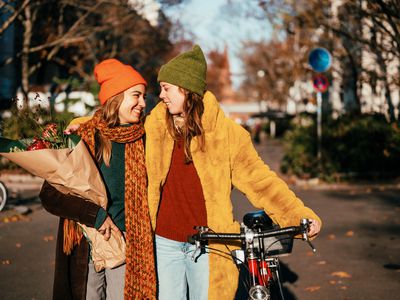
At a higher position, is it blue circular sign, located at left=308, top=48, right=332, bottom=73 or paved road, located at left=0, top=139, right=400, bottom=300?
blue circular sign, located at left=308, top=48, right=332, bottom=73

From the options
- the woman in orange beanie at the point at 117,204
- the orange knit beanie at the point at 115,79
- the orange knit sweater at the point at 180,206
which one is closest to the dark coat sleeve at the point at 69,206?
the woman in orange beanie at the point at 117,204

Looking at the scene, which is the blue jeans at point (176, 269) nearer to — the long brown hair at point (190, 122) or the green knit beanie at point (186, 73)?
the long brown hair at point (190, 122)

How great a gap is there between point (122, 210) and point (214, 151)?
59cm

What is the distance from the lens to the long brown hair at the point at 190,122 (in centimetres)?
323

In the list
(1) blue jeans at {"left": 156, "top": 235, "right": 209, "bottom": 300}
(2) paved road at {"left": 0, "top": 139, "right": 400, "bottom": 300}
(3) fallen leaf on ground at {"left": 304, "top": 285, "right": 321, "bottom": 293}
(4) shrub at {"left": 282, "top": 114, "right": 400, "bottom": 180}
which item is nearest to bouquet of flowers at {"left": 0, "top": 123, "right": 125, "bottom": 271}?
(1) blue jeans at {"left": 156, "top": 235, "right": 209, "bottom": 300}

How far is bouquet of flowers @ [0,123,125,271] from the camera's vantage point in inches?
112

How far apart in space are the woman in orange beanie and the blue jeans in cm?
9

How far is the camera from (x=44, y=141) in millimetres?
2988

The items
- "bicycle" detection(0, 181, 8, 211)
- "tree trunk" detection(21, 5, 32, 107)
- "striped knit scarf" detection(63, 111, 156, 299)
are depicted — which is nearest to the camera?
"striped knit scarf" detection(63, 111, 156, 299)

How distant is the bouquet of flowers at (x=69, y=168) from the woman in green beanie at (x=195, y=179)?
306mm

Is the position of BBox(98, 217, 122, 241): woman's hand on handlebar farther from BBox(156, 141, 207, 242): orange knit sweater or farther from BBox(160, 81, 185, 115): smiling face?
BBox(160, 81, 185, 115): smiling face

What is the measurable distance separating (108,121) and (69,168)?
0.42m

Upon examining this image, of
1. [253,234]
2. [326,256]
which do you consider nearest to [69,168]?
[253,234]

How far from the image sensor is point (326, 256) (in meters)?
7.83
